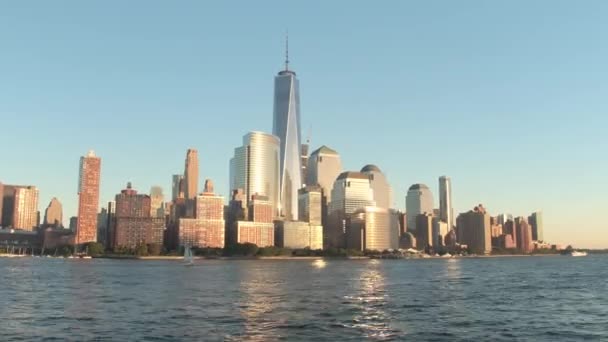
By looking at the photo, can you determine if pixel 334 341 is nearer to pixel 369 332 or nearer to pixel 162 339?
pixel 369 332

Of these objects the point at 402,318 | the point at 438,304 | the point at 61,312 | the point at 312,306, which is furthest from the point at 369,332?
the point at 61,312

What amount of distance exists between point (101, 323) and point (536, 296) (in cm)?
6708

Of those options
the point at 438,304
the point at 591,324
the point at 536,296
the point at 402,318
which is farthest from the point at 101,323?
the point at 536,296

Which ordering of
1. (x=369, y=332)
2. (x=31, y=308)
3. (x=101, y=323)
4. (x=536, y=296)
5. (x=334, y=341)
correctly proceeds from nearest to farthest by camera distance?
(x=334, y=341), (x=369, y=332), (x=101, y=323), (x=31, y=308), (x=536, y=296)

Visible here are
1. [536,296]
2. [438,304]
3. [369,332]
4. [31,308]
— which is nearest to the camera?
[369,332]

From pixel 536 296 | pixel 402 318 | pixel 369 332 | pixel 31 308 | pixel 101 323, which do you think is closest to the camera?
pixel 369 332

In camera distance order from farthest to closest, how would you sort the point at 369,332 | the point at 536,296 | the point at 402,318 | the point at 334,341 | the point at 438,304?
the point at 536,296 < the point at 438,304 < the point at 402,318 < the point at 369,332 < the point at 334,341

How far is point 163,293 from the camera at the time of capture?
→ 4085 inches

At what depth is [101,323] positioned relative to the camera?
6694 centimetres

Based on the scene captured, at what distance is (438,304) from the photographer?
8694 cm

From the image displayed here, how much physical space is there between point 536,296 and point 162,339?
6554 centimetres

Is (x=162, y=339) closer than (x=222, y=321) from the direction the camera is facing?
Yes

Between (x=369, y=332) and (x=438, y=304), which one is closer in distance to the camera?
(x=369, y=332)

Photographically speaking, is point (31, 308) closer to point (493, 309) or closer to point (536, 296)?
point (493, 309)
